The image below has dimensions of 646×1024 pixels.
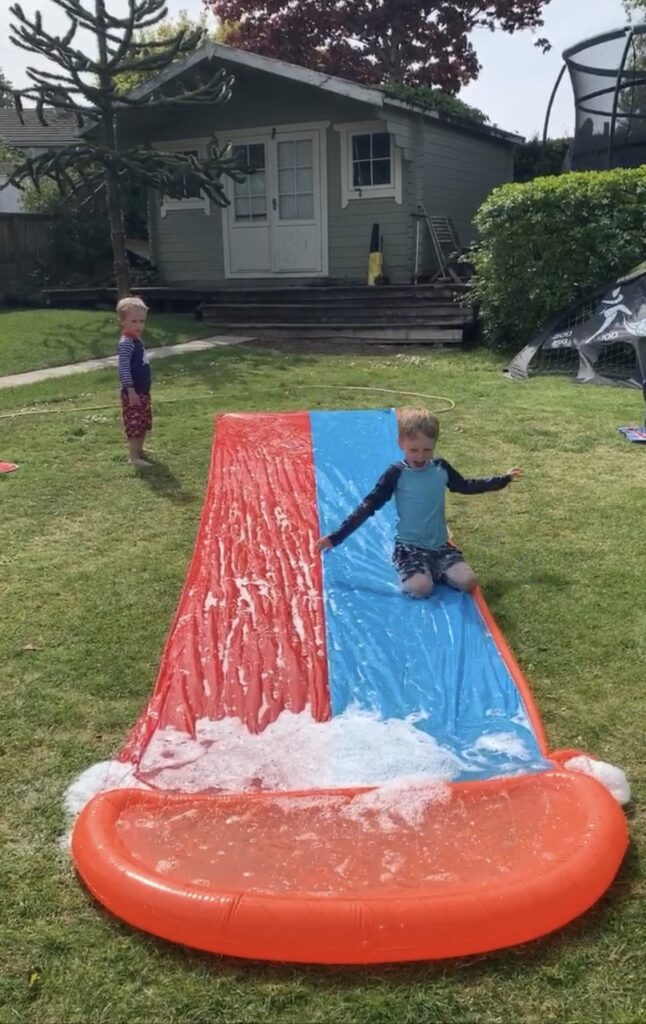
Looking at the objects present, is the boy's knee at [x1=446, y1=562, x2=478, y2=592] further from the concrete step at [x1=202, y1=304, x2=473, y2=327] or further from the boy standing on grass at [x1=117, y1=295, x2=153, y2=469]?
the concrete step at [x1=202, y1=304, x2=473, y2=327]

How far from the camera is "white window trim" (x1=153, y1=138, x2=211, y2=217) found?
604 inches

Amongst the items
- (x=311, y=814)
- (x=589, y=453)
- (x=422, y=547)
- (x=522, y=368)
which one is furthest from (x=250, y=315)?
(x=311, y=814)

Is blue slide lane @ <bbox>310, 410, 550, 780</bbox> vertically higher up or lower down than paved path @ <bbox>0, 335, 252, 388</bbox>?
lower down

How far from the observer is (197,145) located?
15375 millimetres

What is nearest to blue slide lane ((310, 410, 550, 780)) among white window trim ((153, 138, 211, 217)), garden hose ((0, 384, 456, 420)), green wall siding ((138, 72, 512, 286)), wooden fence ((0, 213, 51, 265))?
garden hose ((0, 384, 456, 420))

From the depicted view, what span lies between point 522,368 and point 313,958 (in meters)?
8.07

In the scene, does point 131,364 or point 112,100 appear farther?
point 112,100

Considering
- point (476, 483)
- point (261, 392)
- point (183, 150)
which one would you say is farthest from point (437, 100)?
Result: point (476, 483)

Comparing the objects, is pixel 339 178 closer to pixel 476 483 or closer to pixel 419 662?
pixel 476 483

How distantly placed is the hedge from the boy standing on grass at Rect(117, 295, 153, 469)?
5.70 meters

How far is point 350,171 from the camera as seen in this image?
46.9 feet

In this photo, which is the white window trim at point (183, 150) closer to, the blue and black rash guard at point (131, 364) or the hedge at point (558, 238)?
the hedge at point (558, 238)

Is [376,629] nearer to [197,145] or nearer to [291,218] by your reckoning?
[291,218]

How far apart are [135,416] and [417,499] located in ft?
8.62
